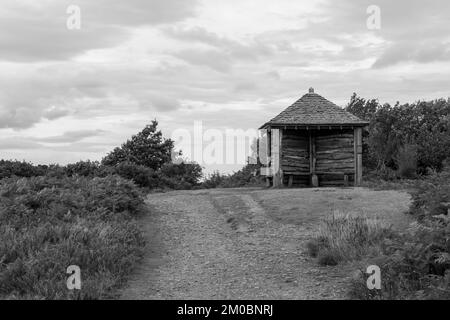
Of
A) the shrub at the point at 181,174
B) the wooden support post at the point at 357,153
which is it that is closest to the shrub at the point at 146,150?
the shrub at the point at 181,174

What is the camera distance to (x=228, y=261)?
11.0 meters

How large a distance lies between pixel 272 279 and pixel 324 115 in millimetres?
16967

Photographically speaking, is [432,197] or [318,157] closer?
[432,197]

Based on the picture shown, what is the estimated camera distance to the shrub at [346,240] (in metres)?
10.4

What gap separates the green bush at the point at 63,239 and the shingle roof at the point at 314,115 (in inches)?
416

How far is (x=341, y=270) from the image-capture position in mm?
9914

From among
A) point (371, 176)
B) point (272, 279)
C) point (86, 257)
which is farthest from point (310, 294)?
point (371, 176)

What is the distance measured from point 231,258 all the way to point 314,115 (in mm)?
15561

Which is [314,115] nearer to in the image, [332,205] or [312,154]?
[312,154]

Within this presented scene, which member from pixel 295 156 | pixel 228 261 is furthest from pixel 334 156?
pixel 228 261

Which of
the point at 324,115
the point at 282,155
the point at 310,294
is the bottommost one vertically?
the point at 310,294

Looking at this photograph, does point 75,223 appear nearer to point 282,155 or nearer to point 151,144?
point 282,155

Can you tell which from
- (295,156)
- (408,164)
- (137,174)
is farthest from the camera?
(408,164)

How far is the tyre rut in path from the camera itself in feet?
29.6
